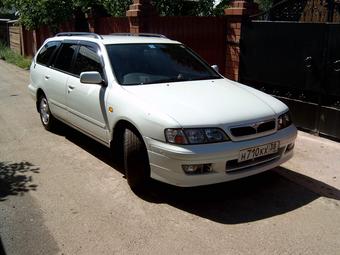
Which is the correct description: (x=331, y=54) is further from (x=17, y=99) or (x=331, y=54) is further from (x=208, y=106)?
(x=17, y=99)

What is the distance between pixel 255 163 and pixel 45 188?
2.38 metres

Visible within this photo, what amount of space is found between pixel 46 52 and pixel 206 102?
397 centimetres

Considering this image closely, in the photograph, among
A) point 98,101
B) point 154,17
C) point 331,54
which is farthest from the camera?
point 154,17

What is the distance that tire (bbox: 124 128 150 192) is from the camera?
448 cm

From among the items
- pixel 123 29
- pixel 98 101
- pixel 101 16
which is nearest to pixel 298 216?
pixel 98 101

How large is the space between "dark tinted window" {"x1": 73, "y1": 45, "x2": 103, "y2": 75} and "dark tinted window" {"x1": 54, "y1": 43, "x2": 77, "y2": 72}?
258mm

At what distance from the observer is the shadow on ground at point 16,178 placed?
4.89m

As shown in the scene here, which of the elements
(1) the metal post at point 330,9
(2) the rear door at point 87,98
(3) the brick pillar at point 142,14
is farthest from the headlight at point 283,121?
(3) the brick pillar at point 142,14

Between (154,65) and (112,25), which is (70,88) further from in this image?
(112,25)

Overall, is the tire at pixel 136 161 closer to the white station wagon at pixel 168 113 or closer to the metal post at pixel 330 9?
the white station wagon at pixel 168 113

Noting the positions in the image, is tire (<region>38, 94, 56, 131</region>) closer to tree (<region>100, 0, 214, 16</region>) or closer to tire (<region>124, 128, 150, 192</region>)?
tire (<region>124, 128, 150, 192</region>)

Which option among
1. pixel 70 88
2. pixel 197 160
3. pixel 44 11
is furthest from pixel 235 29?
pixel 44 11

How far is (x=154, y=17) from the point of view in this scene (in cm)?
990

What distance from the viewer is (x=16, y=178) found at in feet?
17.4
